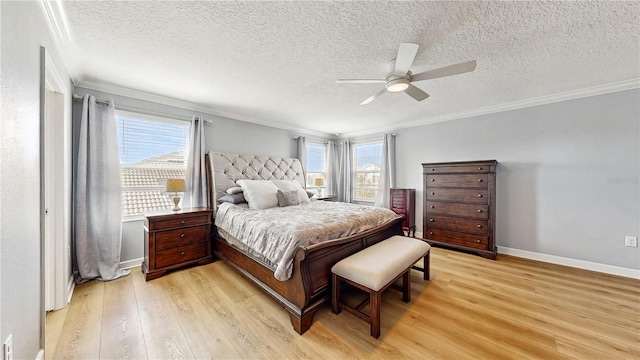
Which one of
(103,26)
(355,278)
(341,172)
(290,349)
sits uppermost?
(103,26)

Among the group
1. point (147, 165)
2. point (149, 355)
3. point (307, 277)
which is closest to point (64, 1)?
point (147, 165)

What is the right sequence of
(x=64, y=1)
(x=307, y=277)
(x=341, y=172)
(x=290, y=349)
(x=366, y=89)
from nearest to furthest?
(x=64, y=1) < (x=290, y=349) < (x=307, y=277) < (x=366, y=89) < (x=341, y=172)

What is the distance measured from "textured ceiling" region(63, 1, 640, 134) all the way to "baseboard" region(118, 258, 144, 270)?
2.31 m

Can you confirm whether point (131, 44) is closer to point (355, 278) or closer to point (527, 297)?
point (355, 278)

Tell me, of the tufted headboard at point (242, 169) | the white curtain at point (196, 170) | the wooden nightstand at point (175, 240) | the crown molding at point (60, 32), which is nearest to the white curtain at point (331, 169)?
the tufted headboard at point (242, 169)

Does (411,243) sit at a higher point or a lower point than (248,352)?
higher

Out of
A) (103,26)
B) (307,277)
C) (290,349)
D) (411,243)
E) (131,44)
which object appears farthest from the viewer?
(411,243)

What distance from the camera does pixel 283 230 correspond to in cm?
200

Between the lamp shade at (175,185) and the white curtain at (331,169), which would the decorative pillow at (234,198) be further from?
the white curtain at (331,169)

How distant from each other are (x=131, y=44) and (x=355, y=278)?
9.25ft

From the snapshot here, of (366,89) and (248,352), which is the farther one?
(366,89)

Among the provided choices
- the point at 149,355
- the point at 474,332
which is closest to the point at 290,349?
the point at 149,355

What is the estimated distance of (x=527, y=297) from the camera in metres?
2.23

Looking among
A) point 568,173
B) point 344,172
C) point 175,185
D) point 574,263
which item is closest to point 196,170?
point 175,185
